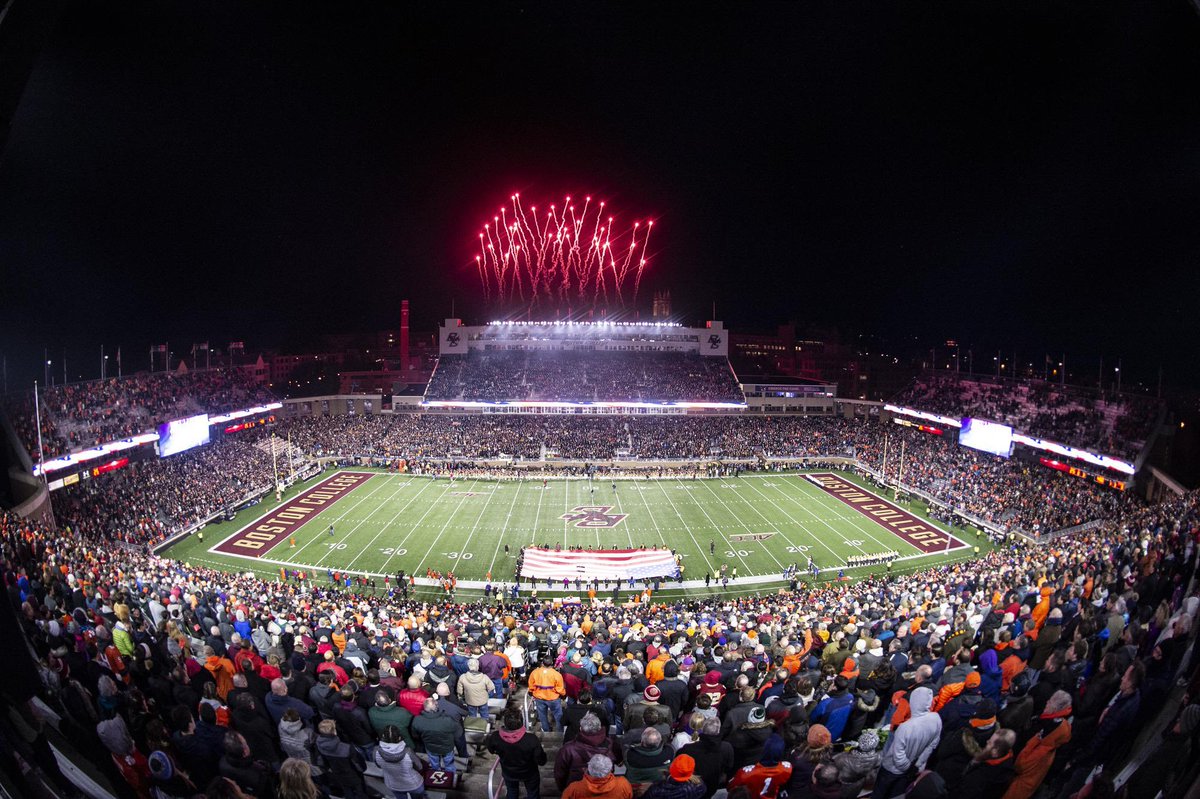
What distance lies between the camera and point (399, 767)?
17.4 feet

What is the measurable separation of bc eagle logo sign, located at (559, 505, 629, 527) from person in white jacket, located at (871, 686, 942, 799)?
30.8 meters

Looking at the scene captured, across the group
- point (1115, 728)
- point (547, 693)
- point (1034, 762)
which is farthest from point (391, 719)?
point (1115, 728)

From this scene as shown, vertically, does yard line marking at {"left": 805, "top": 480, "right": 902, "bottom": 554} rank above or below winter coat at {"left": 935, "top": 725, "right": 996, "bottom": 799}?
below

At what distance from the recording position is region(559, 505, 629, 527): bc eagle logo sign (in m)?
36.2

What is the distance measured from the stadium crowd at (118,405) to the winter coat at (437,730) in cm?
3082

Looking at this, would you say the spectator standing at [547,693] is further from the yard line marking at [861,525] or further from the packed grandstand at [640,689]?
the yard line marking at [861,525]

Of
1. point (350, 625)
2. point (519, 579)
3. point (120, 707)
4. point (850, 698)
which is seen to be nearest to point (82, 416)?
point (519, 579)

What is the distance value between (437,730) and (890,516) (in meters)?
39.4

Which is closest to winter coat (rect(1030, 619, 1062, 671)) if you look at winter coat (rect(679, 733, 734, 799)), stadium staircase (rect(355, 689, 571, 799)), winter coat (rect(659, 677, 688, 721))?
winter coat (rect(659, 677, 688, 721))

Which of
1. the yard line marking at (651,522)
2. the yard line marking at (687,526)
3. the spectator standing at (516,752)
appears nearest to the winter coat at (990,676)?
the spectator standing at (516,752)

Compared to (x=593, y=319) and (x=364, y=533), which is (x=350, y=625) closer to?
(x=364, y=533)

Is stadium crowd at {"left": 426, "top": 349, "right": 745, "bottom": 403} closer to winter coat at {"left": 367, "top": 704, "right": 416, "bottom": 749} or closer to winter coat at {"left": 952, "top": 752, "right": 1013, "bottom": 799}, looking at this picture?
winter coat at {"left": 367, "top": 704, "right": 416, "bottom": 749}

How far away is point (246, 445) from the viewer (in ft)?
155

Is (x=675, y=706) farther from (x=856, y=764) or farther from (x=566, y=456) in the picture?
(x=566, y=456)
